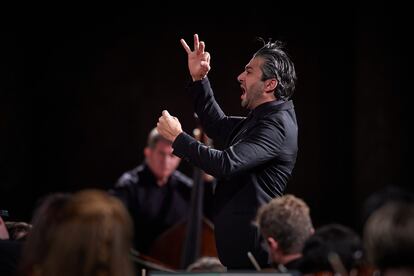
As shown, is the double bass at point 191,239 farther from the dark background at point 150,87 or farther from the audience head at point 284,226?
the audience head at point 284,226

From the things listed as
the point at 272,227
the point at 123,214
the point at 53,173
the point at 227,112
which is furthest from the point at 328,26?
the point at 123,214

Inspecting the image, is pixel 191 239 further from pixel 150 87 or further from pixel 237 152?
pixel 237 152

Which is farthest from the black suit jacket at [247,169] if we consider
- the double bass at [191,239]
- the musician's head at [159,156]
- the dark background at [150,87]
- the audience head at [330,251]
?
the dark background at [150,87]

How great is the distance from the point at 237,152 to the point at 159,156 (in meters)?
2.95

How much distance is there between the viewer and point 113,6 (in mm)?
6645

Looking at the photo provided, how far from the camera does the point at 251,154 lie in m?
3.14

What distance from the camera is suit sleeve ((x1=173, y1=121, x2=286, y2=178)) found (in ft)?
10.2

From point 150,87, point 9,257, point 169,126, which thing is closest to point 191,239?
point 150,87

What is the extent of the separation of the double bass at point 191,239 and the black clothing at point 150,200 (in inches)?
18.5

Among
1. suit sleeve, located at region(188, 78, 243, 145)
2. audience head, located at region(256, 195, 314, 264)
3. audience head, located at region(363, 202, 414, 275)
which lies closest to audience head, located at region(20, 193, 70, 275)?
audience head, located at region(363, 202, 414, 275)

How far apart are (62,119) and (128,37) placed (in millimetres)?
876

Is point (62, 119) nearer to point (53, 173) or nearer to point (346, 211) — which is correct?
point (53, 173)

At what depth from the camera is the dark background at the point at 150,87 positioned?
21.0 ft

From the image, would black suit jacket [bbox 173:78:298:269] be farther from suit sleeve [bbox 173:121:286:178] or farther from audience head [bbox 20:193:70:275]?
audience head [bbox 20:193:70:275]
